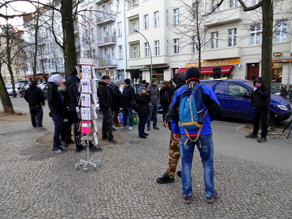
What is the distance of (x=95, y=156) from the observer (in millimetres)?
5078

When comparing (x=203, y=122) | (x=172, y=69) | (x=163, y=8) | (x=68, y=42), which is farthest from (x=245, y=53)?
(x=203, y=122)

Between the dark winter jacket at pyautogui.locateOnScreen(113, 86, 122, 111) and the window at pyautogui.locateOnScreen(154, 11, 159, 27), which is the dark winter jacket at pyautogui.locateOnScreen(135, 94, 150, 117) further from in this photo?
the window at pyautogui.locateOnScreen(154, 11, 159, 27)

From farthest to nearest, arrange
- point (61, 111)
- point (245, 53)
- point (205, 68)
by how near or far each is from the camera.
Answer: point (205, 68) → point (245, 53) → point (61, 111)

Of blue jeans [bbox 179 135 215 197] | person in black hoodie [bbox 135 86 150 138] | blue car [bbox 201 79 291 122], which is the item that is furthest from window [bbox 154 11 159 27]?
blue jeans [bbox 179 135 215 197]

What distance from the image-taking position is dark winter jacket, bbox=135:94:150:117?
6590mm

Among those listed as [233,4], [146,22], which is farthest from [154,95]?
[146,22]

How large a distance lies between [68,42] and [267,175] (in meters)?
6.06

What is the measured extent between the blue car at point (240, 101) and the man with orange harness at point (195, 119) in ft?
19.6

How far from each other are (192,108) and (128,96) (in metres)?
5.16

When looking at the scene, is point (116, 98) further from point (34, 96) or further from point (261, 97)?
point (261, 97)

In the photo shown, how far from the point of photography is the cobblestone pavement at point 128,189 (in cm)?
290

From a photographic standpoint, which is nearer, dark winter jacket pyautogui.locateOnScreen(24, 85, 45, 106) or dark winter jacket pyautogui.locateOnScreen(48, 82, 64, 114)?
dark winter jacket pyautogui.locateOnScreen(48, 82, 64, 114)

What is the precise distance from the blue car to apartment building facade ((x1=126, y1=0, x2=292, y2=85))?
7.85 metres

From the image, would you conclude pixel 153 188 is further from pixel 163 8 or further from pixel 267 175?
pixel 163 8
